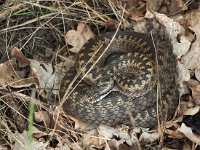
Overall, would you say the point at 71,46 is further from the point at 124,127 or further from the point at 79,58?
the point at 124,127

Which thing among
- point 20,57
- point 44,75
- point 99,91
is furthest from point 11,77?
point 99,91

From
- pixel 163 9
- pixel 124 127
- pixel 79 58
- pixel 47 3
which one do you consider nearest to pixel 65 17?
pixel 47 3

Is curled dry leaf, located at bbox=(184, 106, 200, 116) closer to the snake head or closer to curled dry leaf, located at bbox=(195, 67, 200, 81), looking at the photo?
curled dry leaf, located at bbox=(195, 67, 200, 81)

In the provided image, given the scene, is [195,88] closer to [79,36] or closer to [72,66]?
[72,66]

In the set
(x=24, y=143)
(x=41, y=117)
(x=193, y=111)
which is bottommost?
(x=24, y=143)

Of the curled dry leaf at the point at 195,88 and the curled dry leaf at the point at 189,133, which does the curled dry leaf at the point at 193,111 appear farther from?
the curled dry leaf at the point at 189,133

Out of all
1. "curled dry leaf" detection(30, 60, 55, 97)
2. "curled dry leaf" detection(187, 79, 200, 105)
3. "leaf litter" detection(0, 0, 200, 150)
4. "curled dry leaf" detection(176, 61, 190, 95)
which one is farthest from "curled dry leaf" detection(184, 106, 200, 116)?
"curled dry leaf" detection(30, 60, 55, 97)
